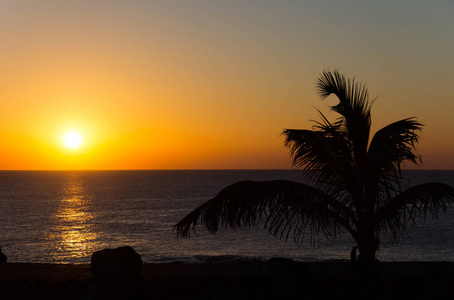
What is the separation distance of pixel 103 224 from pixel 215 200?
6515 centimetres

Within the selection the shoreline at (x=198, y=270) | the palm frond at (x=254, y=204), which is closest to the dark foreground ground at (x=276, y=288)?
the palm frond at (x=254, y=204)

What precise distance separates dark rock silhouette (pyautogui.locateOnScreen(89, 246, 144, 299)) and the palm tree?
51.0 inches

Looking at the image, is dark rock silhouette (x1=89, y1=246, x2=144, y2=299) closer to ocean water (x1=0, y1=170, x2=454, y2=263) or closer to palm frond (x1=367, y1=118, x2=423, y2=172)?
palm frond (x1=367, y1=118, x2=423, y2=172)

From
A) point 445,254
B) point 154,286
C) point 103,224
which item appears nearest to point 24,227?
point 103,224

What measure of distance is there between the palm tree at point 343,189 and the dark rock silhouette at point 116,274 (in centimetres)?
129

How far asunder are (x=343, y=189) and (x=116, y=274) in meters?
4.70

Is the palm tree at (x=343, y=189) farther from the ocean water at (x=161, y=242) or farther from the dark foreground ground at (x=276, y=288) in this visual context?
the ocean water at (x=161, y=242)

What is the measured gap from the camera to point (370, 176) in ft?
33.2

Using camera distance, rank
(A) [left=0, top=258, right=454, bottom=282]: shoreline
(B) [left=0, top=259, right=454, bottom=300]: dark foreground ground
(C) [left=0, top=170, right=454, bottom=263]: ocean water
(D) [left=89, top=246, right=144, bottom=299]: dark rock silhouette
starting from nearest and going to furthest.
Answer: (B) [left=0, top=259, right=454, bottom=300]: dark foreground ground → (D) [left=89, top=246, right=144, bottom=299]: dark rock silhouette → (A) [left=0, top=258, right=454, bottom=282]: shoreline → (C) [left=0, top=170, right=454, bottom=263]: ocean water

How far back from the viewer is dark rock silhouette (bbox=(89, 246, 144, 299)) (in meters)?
9.84

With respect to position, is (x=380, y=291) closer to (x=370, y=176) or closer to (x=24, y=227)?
(x=370, y=176)

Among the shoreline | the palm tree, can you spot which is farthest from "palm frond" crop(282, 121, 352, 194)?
the shoreline

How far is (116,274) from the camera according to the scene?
10.0 m

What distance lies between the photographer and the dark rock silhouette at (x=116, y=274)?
984 centimetres
